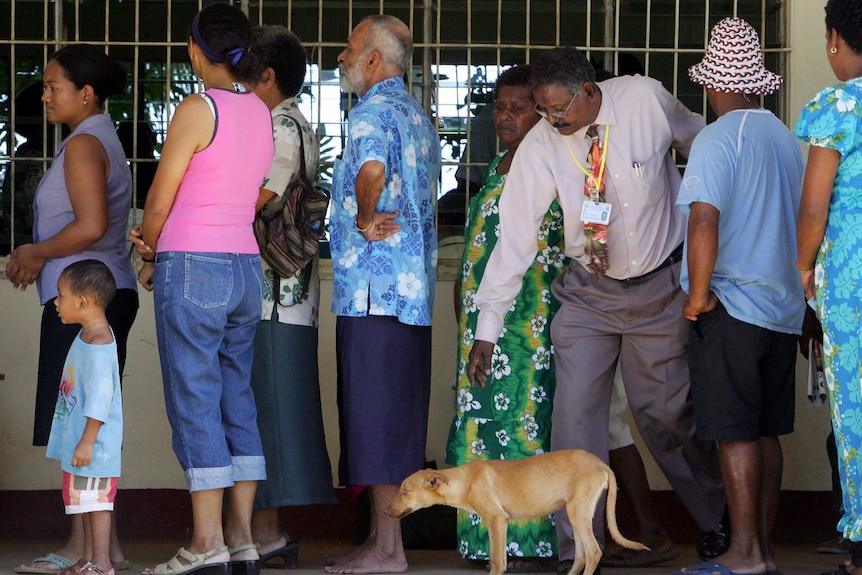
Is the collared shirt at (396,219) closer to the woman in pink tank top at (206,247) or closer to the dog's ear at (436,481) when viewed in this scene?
the woman in pink tank top at (206,247)

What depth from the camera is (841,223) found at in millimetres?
3785

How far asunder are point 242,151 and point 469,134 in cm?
189

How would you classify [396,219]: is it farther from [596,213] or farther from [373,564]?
[373,564]

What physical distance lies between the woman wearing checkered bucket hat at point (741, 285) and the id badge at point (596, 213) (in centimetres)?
29

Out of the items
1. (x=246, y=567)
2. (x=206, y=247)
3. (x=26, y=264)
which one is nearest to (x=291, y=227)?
(x=206, y=247)

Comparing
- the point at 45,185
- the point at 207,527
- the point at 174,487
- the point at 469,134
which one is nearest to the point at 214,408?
the point at 207,527

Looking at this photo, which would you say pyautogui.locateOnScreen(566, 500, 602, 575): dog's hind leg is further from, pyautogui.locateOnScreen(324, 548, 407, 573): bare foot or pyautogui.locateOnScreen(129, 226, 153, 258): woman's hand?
pyautogui.locateOnScreen(129, 226, 153, 258): woman's hand

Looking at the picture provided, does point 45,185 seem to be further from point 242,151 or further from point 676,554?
point 676,554

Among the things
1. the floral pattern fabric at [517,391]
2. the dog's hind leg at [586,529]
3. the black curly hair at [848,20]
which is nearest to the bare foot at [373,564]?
the floral pattern fabric at [517,391]

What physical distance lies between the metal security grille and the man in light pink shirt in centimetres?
127

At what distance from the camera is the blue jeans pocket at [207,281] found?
13.2 feet

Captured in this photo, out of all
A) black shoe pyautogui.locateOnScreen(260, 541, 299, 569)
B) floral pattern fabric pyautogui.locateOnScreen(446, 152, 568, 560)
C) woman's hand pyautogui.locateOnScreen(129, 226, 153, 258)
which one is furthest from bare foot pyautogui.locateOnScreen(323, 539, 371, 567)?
woman's hand pyautogui.locateOnScreen(129, 226, 153, 258)

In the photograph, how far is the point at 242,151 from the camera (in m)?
4.10

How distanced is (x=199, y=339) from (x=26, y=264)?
2.85 ft
